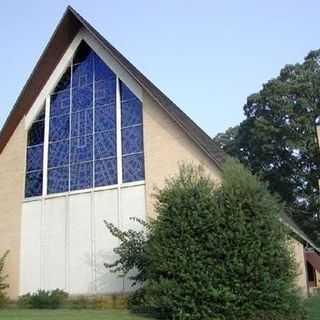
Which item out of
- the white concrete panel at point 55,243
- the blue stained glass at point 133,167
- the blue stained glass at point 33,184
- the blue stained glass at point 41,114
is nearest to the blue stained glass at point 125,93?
the blue stained glass at point 133,167

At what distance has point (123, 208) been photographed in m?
21.5

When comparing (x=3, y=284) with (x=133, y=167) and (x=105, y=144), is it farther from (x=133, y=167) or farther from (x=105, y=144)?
(x=133, y=167)

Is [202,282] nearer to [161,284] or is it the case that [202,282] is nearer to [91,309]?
[161,284]

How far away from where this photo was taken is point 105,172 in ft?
72.8

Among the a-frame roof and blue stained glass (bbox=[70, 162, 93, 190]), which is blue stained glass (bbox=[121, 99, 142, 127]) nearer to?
the a-frame roof

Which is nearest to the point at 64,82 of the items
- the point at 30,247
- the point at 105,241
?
the point at 30,247

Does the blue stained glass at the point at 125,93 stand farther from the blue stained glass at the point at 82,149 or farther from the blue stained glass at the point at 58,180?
the blue stained glass at the point at 58,180

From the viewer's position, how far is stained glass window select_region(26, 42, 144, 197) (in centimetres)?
2216

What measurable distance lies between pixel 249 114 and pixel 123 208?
26404 mm

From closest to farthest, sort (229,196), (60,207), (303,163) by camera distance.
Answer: (229,196) → (60,207) → (303,163)

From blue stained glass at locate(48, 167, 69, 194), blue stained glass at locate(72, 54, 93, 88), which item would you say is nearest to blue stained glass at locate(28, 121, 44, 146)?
blue stained glass at locate(48, 167, 69, 194)

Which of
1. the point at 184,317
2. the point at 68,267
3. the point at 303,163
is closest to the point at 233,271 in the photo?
the point at 184,317

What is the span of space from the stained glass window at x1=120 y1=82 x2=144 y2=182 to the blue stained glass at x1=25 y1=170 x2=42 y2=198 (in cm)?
427

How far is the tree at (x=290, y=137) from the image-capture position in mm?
42125
